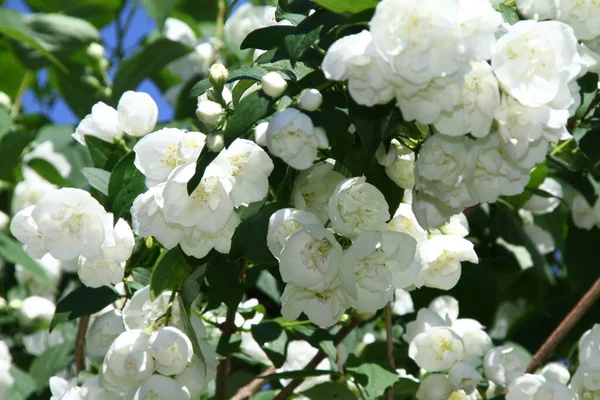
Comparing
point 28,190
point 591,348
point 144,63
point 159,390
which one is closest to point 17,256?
point 28,190

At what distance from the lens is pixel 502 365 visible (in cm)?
159

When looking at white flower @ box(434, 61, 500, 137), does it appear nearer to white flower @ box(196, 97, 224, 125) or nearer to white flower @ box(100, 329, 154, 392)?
Answer: white flower @ box(196, 97, 224, 125)

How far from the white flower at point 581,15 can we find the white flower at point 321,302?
1.52ft

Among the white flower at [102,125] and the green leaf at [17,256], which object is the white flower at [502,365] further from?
the green leaf at [17,256]

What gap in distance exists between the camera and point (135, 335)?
1.24 m

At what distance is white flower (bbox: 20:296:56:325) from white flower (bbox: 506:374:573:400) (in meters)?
1.28

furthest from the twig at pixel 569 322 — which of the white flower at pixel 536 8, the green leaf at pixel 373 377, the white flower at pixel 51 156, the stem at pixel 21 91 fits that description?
the stem at pixel 21 91

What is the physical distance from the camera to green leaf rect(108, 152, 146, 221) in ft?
4.19

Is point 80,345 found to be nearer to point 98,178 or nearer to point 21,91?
point 98,178

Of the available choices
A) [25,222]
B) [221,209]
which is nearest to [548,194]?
[221,209]

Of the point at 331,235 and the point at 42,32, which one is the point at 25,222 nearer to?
the point at 331,235

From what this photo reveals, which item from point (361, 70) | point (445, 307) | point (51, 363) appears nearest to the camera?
point (361, 70)

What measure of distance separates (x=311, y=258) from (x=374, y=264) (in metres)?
0.09

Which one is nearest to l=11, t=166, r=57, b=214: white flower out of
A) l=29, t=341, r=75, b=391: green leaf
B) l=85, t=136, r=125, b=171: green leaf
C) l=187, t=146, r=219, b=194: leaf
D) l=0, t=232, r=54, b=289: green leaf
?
l=0, t=232, r=54, b=289: green leaf
